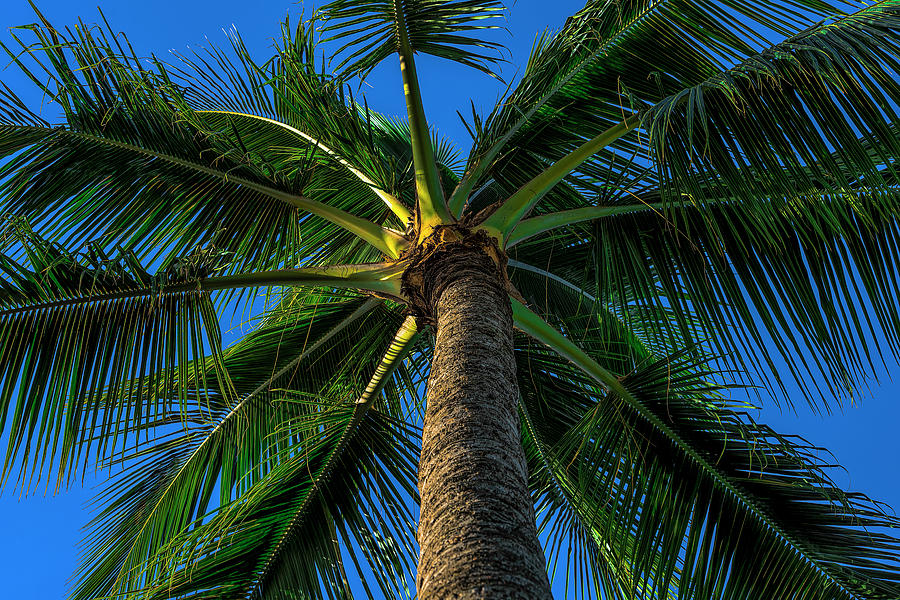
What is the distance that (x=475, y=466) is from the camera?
2109 mm

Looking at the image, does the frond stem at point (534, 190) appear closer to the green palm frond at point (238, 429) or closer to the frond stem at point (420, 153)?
the frond stem at point (420, 153)

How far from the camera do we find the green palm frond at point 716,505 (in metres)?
3.57

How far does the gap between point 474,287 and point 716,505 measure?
1.86m

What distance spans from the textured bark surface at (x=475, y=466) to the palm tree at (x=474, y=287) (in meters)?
0.02

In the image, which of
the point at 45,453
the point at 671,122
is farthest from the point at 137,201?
the point at 671,122

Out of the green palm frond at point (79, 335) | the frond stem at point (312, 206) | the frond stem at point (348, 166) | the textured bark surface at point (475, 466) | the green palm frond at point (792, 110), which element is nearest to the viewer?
the textured bark surface at point (475, 466)

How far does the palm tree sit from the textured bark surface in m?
0.02

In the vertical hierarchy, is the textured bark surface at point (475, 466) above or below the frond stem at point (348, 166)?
below

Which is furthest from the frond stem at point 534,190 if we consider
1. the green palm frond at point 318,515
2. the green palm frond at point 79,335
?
the green palm frond at point 79,335

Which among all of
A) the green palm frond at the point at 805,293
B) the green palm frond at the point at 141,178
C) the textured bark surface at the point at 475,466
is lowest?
the textured bark surface at the point at 475,466

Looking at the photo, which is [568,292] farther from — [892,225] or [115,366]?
[115,366]

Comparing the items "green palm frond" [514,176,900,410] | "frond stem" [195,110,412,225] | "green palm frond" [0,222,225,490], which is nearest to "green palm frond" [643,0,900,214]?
"green palm frond" [514,176,900,410]

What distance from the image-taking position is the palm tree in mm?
2887

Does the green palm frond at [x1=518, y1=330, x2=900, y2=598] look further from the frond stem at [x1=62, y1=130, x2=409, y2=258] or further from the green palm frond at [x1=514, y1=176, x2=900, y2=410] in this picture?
the frond stem at [x1=62, y1=130, x2=409, y2=258]
